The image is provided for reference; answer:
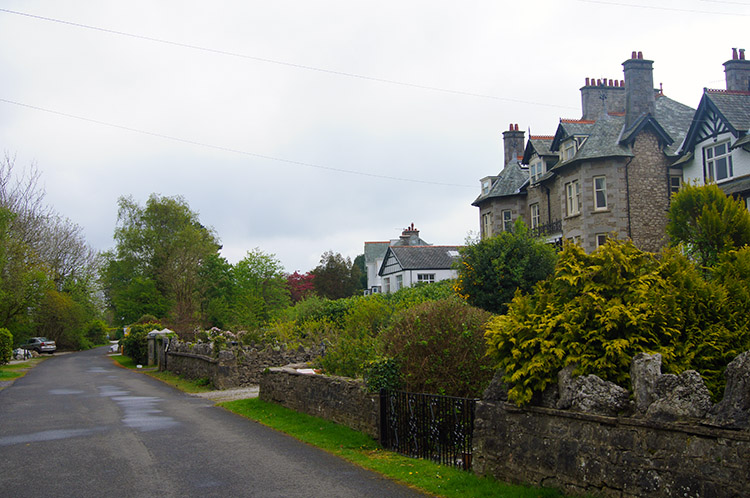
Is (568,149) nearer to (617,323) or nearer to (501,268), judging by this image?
(501,268)

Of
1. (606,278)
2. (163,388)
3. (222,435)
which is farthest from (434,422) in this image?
(163,388)

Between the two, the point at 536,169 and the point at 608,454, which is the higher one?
the point at 536,169

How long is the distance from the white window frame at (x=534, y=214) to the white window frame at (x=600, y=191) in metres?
6.40

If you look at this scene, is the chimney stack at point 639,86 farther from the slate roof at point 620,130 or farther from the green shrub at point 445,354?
the green shrub at point 445,354

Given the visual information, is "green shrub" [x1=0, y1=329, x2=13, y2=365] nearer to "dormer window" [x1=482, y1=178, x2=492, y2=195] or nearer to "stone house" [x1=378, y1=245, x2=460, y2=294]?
"stone house" [x1=378, y1=245, x2=460, y2=294]

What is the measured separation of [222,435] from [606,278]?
841 cm

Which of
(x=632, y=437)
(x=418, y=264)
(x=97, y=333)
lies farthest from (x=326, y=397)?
(x=97, y=333)

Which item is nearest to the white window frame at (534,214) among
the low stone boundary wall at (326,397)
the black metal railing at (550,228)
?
the black metal railing at (550,228)

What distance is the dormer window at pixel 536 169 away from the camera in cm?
Answer: 3591

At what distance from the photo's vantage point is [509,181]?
129ft

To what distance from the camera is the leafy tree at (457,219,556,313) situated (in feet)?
74.5

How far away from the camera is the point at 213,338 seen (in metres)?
24.9

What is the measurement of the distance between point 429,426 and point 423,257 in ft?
151

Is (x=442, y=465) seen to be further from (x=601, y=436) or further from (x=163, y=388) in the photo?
(x=163, y=388)
